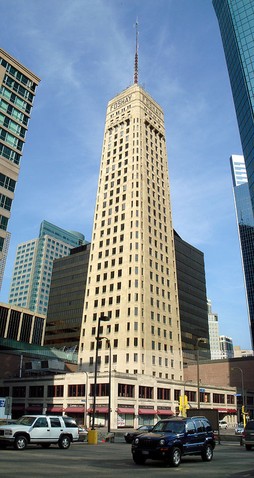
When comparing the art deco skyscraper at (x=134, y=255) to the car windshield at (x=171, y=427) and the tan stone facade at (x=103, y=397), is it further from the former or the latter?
the car windshield at (x=171, y=427)

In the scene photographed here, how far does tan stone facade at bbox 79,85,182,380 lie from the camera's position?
83.6 m

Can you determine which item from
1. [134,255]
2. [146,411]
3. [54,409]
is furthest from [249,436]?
[134,255]

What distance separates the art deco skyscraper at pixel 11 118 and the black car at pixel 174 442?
43298 millimetres

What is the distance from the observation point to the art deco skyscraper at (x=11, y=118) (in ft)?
194

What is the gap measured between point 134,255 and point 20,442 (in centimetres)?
6803

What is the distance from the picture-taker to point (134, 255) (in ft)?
293

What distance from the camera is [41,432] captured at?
23.1m

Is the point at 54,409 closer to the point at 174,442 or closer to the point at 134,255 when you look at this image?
the point at 134,255

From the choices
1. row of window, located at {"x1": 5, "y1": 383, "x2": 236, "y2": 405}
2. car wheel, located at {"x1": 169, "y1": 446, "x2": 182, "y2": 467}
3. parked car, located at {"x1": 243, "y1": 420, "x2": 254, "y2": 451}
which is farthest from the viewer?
row of window, located at {"x1": 5, "y1": 383, "x2": 236, "y2": 405}

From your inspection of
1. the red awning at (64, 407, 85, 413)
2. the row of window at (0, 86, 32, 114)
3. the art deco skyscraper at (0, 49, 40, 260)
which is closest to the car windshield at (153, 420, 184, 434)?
the art deco skyscraper at (0, 49, 40, 260)

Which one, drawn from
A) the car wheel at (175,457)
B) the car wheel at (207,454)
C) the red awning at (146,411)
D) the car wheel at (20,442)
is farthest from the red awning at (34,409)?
the car wheel at (175,457)

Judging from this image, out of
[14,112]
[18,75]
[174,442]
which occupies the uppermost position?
[18,75]

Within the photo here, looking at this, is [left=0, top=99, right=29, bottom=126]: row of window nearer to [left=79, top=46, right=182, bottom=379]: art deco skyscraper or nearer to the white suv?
[left=79, top=46, right=182, bottom=379]: art deco skyscraper

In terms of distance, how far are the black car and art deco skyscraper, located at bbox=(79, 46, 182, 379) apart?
2437 inches
